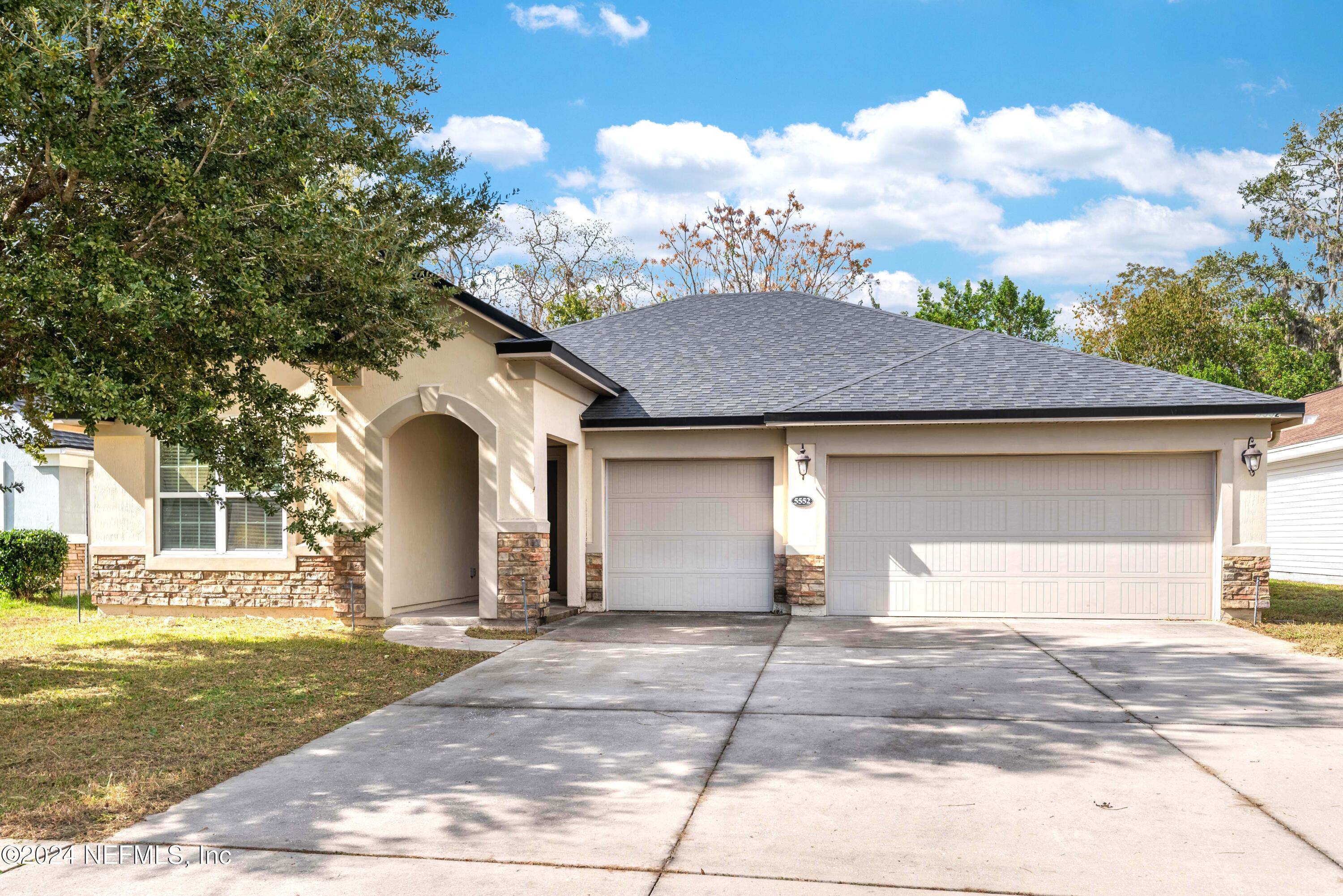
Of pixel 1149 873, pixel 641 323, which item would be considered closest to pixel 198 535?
pixel 641 323

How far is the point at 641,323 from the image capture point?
18.8m

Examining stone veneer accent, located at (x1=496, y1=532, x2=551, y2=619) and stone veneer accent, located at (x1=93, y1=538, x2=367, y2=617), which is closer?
stone veneer accent, located at (x1=496, y1=532, x2=551, y2=619)

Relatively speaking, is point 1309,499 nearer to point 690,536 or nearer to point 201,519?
point 690,536

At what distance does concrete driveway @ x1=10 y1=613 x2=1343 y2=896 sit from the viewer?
4.40 m

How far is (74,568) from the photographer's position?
17.8 meters

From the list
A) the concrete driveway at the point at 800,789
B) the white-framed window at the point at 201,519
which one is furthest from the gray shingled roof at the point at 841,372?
the white-framed window at the point at 201,519

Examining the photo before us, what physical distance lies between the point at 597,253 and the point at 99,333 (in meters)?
28.5

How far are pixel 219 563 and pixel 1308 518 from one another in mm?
21085

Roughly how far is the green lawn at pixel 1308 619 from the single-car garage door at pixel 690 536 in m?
6.65

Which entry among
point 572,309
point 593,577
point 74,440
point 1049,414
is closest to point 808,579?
point 593,577

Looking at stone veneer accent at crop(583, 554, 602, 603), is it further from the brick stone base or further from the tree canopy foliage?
the tree canopy foliage

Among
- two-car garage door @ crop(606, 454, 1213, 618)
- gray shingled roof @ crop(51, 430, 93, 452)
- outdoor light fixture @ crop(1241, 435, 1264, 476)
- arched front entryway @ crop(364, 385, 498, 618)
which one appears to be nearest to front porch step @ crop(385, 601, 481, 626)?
arched front entryway @ crop(364, 385, 498, 618)

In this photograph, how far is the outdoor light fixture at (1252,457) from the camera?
12.6m

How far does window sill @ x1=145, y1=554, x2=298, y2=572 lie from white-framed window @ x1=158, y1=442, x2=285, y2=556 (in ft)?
0.24
